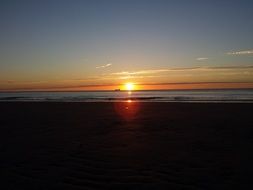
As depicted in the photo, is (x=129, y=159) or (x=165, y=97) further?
(x=165, y=97)

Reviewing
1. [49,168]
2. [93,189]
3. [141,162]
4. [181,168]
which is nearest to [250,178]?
[181,168]

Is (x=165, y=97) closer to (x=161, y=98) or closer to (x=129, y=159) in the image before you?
(x=161, y=98)

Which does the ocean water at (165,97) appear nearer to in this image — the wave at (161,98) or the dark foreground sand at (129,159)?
the wave at (161,98)

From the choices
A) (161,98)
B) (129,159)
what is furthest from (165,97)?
(129,159)

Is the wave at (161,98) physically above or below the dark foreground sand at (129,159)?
below

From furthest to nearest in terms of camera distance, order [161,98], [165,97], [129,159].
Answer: [165,97], [161,98], [129,159]

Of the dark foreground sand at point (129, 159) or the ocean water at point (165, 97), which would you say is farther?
the ocean water at point (165, 97)

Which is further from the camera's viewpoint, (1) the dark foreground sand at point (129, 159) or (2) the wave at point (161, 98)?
(2) the wave at point (161, 98)

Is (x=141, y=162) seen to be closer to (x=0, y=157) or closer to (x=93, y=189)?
(x=93, y=189)

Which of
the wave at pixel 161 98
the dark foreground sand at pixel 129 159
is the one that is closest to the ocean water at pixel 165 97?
the wave at pixel 161 98

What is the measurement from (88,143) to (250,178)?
14.3 feet

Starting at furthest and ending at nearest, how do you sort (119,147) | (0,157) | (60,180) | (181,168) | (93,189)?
1. (119,147)
2. (0,157)
3. (181,168)
4. (60,180)
5. (93,189)

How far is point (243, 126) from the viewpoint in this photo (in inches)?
400

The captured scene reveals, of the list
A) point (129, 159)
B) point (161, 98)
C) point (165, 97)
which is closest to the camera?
point (129, 159)
